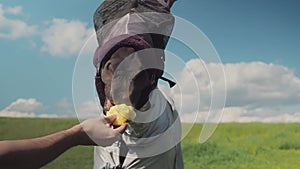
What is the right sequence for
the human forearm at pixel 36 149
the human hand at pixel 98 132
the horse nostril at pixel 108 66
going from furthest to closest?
1. the horse nostril at pixel 108 66
2. the human hand at pixel 98 132
3. the human forearm at pixel 36 149

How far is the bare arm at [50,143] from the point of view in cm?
Result: 69

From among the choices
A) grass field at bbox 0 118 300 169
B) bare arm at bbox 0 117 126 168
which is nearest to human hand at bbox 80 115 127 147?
bare arm at bbox 0 117 126 168

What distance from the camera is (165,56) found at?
1.23 metres

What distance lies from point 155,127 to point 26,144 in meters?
0.63

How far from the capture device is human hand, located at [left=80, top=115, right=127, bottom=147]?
0.80 m

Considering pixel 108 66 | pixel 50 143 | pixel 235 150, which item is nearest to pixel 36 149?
pixel 50 143

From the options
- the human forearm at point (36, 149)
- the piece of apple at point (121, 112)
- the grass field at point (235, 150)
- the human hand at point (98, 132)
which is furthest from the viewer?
the grass field at point (235, 150)

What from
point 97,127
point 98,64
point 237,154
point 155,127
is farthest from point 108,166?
point 237,154

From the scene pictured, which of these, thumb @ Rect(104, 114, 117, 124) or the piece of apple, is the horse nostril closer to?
the piece of apple

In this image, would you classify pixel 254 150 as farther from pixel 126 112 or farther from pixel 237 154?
pixel 126 112

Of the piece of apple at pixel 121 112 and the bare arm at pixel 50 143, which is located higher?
the piece of apple at pixel 121 112

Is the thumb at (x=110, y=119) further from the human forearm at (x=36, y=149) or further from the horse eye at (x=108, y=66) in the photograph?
the horse eye at (x=108, y=66)

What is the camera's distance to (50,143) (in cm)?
74

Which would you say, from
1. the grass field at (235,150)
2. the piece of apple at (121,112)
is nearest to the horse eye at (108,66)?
the piece of apple at (121,112)
